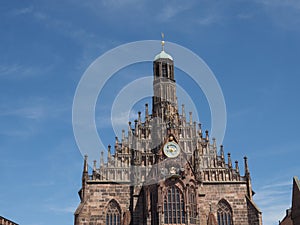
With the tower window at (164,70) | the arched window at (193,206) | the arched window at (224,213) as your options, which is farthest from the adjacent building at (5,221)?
the tower window at (164,70)

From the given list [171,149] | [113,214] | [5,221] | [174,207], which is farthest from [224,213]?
[5,221]

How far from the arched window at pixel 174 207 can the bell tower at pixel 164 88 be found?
44.8 ft

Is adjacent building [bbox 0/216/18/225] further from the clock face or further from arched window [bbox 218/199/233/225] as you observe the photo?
arched window [bbox 218/199/233/225]

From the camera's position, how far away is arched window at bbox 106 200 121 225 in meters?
61.3

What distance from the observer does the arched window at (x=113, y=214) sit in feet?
201

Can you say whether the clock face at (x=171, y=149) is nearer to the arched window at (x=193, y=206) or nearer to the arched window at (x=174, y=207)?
the arched window at (x=174, y=207)

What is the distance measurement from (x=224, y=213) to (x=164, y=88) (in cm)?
2451

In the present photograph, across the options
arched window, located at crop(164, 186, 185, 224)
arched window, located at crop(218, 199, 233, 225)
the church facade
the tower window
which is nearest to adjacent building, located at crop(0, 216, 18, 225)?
the church facade

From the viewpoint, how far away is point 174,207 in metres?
59.1

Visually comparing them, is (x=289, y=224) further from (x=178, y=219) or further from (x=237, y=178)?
(x=178, y=219)

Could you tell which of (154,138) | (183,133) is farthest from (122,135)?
(183,133)

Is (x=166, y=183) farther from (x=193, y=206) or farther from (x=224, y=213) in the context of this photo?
(x=224, y=213)

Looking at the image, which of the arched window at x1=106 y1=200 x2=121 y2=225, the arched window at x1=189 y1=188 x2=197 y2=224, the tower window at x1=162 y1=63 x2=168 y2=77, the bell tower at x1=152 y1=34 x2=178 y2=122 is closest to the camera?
the arched window at x1=189 y1=188 x2=197 y2=224

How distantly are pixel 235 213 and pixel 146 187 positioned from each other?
13.9 meters
